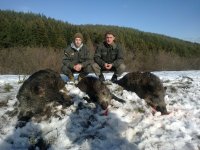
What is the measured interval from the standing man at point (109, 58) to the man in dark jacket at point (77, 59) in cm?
29

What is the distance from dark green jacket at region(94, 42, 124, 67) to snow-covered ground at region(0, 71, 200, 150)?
237 cm

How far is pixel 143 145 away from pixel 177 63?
3728 centimetres

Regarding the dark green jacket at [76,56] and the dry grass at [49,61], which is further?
the dry grass at [49,61]

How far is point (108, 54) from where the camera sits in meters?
9.65

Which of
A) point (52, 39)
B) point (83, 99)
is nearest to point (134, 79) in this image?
point (83, 99)

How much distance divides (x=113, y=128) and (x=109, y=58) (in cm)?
402

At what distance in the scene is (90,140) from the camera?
5570 mm

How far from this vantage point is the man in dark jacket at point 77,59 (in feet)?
30.2

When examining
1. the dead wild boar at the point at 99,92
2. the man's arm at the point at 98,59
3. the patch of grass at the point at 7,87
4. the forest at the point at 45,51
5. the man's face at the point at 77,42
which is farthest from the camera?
the forest at the point at 45,51

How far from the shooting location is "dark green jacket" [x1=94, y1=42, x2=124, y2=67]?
9578mm

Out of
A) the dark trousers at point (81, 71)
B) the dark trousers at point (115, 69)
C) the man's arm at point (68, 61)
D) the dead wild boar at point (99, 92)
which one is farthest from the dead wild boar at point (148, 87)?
the man's arm at point (68, 61)

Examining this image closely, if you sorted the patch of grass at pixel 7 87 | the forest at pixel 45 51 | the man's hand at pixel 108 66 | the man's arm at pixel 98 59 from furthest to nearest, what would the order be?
the forest at pixel 45 51, the man's arm at pixel 98 59, the man's hand at pixel 108 66, the patch of grass at pixel 7 87

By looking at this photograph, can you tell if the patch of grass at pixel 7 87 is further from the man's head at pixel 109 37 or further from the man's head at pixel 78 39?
the man's head at pixel 109 37

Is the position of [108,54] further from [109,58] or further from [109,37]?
[109,37]
